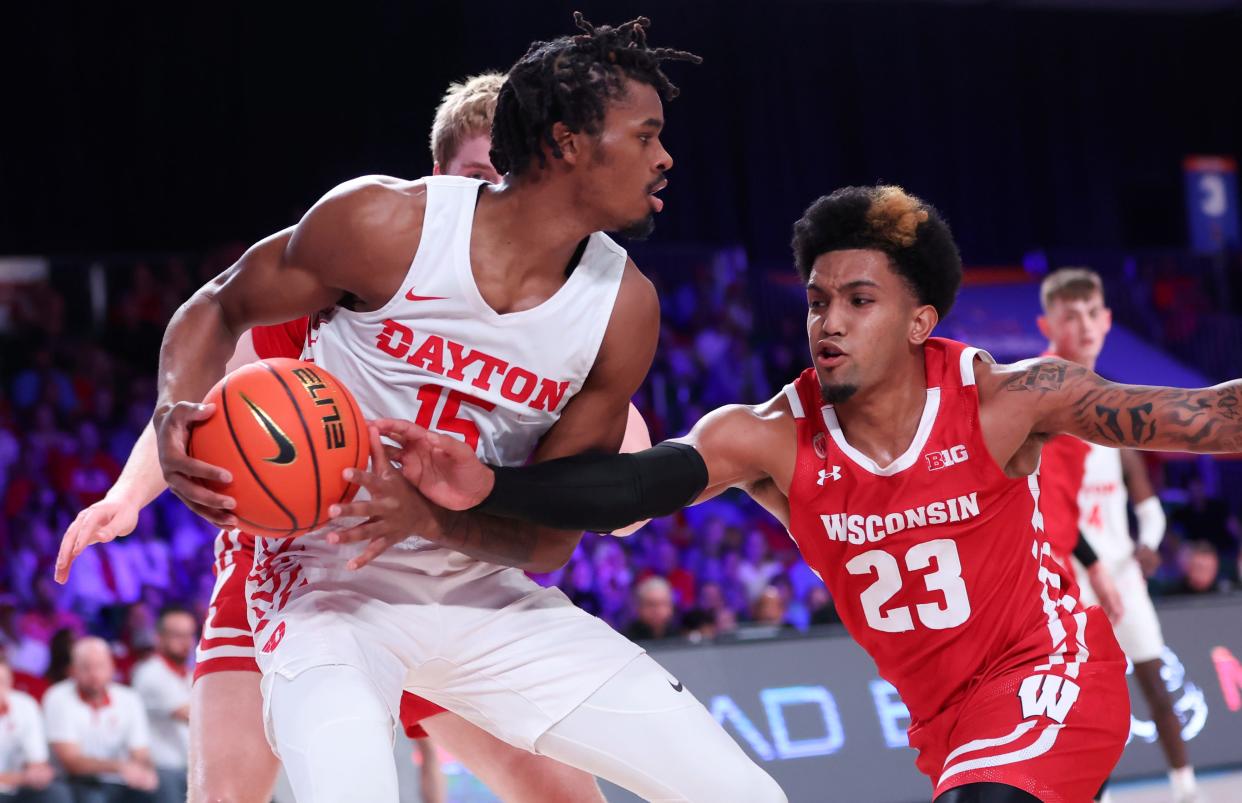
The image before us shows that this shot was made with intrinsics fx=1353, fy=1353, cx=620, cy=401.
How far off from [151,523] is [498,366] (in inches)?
310

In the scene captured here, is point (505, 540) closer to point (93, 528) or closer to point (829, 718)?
point (93, 528)

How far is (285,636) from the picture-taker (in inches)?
117

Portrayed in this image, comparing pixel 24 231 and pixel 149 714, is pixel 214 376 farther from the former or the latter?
pixel 24 231

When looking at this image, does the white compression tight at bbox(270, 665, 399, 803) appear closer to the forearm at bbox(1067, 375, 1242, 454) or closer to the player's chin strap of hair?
the player's chin strap of hair

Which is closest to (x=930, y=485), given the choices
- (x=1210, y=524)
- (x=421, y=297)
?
(x=421, y=297)

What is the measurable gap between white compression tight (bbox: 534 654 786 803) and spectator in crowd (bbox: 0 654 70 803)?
398 cm

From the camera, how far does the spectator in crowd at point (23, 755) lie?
6.09 metres

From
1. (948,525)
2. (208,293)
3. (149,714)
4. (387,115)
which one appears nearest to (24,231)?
(387,115)

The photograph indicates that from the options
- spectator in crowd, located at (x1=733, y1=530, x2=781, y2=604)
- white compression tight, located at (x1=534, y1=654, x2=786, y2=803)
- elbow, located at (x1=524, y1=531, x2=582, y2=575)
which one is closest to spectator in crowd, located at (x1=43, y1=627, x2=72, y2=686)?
elbow, located at (x1=524, y1=531, x2=582, y2=575)

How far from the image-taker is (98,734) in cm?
639

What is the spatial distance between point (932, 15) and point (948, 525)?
14.4 metres

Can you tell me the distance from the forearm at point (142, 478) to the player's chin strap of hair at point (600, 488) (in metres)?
0.95

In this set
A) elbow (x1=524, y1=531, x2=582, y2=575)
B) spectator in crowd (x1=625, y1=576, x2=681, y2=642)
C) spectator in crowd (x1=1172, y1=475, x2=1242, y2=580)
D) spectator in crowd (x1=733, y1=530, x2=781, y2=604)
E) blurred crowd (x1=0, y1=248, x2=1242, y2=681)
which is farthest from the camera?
spectator in crowd (x1=1172, y1=475, x2=1242, y2=580)

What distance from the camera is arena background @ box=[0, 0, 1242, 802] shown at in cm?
754
